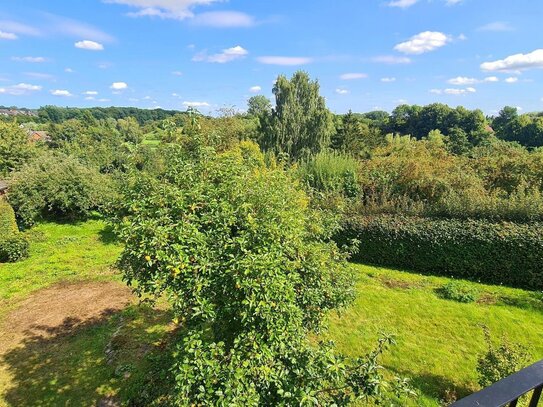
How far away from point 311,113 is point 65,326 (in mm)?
24725

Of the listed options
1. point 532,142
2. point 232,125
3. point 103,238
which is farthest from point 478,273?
point 532,142

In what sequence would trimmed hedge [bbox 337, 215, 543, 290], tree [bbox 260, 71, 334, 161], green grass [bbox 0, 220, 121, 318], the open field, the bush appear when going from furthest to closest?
tree [bbox 260, 71, 334, 161]
the bush
green grass [bbox 0, 220, 121, 318]
trimmed hedge [bbox 337, 215, 543, 290]
the open field

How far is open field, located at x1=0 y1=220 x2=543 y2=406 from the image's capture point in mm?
7207

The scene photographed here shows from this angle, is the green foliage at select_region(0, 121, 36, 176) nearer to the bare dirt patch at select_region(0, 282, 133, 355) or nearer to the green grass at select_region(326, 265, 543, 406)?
the bare dirt patch at select_region(0, 282, 133, 355)

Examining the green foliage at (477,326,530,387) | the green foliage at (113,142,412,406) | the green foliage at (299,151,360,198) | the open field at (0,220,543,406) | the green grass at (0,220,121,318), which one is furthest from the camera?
the green foliage at (299,151,360,198)

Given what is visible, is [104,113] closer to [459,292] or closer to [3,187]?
[3,187]

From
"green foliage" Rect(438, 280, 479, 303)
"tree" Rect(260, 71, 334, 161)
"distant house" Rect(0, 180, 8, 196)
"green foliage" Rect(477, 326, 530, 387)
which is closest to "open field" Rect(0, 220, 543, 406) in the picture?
"green foliage" Rect(438, 280, 479, 303)

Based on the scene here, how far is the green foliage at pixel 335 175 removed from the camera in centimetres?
1722

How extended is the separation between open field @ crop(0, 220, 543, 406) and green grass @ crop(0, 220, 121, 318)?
8 cm

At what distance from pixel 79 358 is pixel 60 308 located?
10.5 ft

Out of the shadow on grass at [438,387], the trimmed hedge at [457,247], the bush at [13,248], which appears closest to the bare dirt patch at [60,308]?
the bush at [13,248]

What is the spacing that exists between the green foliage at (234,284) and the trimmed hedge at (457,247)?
8.78 meters

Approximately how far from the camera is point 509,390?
4.42 ft

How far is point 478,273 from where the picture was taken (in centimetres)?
1245
